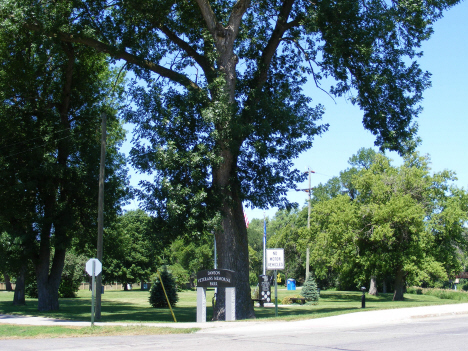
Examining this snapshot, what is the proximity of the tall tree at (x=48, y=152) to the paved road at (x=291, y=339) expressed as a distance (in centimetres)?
1317

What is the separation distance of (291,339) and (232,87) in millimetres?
10286

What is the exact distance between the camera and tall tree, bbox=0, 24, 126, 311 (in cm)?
2441

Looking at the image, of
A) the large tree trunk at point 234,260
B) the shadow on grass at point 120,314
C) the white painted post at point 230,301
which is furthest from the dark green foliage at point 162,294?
the white painted post at point 230,301

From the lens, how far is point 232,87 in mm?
18359

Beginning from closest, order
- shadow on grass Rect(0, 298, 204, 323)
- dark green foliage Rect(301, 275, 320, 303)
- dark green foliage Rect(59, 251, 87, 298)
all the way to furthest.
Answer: shadow on grass Rect(0, 298, 204, 323) < dark green foliage Rect(301, 275, 320, 303) < dark green foliage Rect(59, 251, 87, 298)

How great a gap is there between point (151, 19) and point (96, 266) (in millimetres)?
10487

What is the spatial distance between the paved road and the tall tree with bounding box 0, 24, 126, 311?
13.2 m

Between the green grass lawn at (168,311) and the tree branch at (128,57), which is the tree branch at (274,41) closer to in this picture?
the tree branch at (128,57)

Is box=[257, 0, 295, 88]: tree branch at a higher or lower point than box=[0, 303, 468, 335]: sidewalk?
higher

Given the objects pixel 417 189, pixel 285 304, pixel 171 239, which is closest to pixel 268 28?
pixel 171 239

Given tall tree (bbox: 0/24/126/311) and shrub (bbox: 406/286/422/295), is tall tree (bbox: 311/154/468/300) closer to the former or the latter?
shrub (bbox: 406/286/422/295)

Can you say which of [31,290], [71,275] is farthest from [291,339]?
[71,275]

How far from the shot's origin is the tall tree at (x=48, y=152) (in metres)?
24.4

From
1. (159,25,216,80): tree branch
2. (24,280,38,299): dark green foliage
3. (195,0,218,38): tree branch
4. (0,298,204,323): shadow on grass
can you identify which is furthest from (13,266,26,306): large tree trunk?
(195,0,218,38): tree branch
